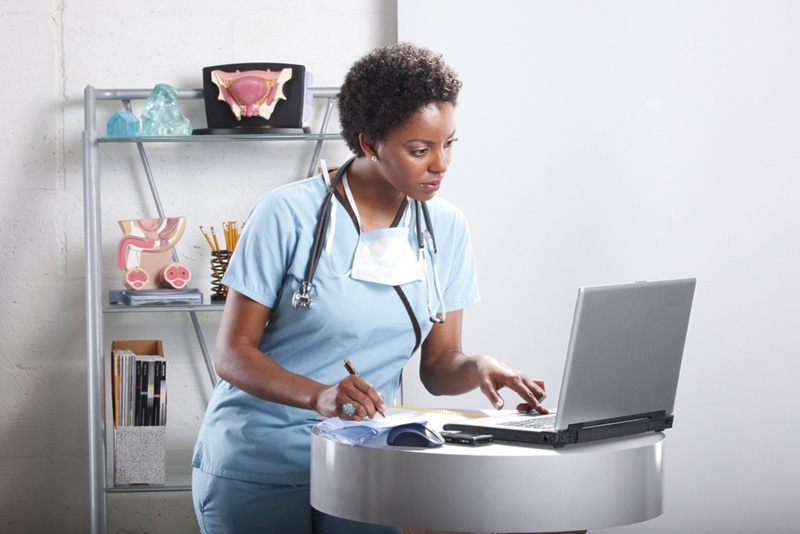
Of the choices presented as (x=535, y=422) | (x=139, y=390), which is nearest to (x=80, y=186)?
(x=139, y=390)

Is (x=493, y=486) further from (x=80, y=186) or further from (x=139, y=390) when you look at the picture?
(x=80, y=186)

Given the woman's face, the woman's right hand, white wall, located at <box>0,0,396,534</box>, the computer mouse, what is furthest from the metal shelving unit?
the computer mouse

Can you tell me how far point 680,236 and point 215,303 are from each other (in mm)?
1407

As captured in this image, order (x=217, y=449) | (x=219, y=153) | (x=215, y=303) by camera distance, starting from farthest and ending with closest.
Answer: (x=219, y=153)
(x=215, y=303)
(x=217, y=449)

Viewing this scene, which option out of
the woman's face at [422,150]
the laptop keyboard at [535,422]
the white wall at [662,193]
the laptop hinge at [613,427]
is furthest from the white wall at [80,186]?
the laptop hinge at [613,427]

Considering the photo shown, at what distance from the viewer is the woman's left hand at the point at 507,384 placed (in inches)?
62.7

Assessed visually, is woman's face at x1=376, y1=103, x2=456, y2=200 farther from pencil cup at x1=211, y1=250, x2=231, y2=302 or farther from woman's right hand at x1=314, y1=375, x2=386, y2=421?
pencil cup at x1=211, y1=250, x2=231, y2=302

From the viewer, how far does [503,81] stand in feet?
10.1

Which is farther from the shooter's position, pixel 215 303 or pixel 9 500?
pixel 9 500

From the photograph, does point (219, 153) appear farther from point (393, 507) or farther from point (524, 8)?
point (393, 507)

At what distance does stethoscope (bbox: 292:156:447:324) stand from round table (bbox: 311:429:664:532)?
16.0 inches

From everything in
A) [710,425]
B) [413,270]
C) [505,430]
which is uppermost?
[413,270]

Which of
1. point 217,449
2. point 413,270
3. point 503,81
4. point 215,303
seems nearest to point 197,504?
point 217,449

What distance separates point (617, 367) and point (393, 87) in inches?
24.2
